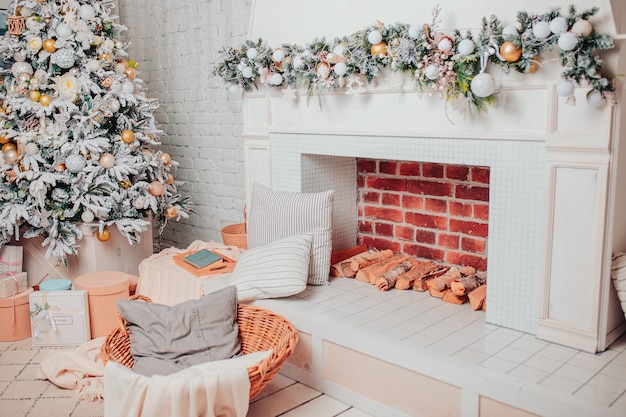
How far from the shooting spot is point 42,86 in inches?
142

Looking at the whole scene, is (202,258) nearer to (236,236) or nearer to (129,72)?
(236,236)

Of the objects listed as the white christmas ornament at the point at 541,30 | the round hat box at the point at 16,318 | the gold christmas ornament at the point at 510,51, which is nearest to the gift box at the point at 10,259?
the round hat box at the point at 16,318

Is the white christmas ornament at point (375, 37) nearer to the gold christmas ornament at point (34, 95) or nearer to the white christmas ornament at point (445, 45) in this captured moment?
the white christmas ornament at point (445, 45)

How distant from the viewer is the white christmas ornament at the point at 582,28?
82.1 inches

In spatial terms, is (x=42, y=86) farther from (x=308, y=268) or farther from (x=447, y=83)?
(x=447, y=83)

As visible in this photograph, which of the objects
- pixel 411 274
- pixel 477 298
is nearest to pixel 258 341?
pixel 411 274

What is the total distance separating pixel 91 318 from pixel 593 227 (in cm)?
262

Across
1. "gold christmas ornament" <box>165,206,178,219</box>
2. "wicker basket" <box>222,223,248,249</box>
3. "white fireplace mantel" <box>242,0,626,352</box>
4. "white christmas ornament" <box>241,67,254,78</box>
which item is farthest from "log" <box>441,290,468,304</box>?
"gold christmas ornament" <box>165,206,178,219</box>

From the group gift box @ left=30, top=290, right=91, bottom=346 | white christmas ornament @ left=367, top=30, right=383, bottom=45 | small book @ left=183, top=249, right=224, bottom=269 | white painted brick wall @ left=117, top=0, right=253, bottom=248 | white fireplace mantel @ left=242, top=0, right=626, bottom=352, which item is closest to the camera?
white fireplace mantel @ left=242, top=0, right=626, bottom=352

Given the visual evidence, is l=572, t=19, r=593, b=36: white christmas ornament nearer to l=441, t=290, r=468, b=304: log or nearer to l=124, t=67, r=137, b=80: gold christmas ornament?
l=441, t=290, r=468, b=304: log

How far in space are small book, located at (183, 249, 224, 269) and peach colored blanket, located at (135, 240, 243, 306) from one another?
0.06m

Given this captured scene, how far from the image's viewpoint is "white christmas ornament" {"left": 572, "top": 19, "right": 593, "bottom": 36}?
2.09 meters

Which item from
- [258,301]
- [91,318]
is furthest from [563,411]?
[91,318]

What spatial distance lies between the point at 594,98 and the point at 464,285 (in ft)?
3.65
